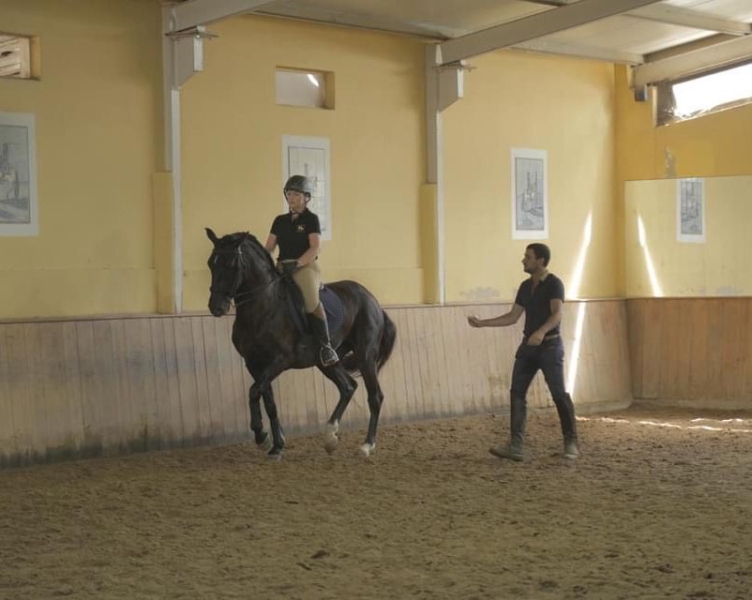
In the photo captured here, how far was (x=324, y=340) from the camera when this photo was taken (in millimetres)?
8578

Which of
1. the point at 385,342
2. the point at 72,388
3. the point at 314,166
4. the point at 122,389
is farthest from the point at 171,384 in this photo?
the point at 314,166

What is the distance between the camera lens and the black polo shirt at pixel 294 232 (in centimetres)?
852

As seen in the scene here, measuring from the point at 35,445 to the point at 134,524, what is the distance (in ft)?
7.77

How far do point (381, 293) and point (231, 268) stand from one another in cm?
317

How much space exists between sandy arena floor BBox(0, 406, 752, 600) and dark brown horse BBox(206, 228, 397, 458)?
0.37m

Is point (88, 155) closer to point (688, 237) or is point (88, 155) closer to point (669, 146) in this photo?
point (669, 146)

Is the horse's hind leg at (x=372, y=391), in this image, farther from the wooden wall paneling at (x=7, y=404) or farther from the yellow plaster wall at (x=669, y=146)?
the yellow plaster wall at (x=669, y=146)

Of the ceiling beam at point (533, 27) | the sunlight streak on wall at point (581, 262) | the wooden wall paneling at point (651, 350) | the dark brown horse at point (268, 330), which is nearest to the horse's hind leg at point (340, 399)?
the dark brown horse at point (268, 330)

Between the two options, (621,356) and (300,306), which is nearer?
(300,306)

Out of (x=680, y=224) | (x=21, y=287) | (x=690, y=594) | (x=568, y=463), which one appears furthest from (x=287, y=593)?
(x=680, y=224)

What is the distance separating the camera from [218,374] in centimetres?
956

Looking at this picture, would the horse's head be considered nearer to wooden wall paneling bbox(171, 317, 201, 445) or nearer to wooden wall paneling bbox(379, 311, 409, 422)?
wooden wall paneling bbox(171, 317, 201, 445)

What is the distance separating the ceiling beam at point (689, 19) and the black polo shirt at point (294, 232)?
4.15 m

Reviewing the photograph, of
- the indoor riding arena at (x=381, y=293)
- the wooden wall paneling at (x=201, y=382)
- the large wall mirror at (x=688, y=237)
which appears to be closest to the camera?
the indoor riding arena at (x=381, y=293)
